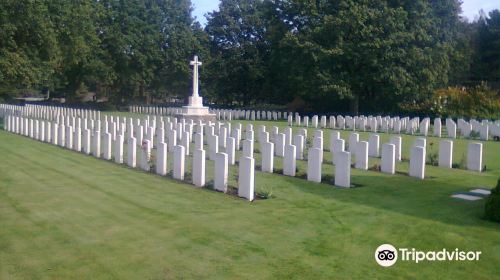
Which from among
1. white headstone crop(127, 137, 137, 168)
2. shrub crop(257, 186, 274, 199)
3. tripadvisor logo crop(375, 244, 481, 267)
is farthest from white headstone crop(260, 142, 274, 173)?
tripadvisor logo crop(375, 244, 481, 267)

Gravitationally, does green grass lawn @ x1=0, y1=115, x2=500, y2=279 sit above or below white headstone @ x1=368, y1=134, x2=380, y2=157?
below

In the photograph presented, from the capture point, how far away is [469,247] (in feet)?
21.5

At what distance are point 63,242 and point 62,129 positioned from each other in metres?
12.7

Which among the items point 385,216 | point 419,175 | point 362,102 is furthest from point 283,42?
point 385,216

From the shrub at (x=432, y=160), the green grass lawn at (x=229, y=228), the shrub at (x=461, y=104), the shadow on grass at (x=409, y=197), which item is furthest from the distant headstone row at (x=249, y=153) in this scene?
the shrub at (x=461, y=104)

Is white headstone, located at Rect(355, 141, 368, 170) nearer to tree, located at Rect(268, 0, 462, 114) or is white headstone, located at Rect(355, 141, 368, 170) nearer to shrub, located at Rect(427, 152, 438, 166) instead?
shrub, located at Rect(427, 152, 438, 166)

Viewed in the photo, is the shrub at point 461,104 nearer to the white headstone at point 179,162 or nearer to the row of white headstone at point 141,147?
the row of white headstone at point 141,147

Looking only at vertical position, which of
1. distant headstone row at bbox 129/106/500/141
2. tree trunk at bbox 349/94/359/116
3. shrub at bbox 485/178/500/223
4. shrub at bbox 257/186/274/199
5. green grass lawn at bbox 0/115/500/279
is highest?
tree trunk at bbox 349/94/359/116

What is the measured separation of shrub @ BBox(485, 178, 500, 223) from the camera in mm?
7754

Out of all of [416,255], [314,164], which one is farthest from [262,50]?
[416,255]

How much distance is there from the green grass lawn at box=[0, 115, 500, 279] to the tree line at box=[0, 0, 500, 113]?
71.8 feet

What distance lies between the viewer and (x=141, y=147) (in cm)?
1530

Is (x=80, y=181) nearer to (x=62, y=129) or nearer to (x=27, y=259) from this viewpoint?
(x=27, y=259)

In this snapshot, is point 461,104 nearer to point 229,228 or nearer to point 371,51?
point 371,51
